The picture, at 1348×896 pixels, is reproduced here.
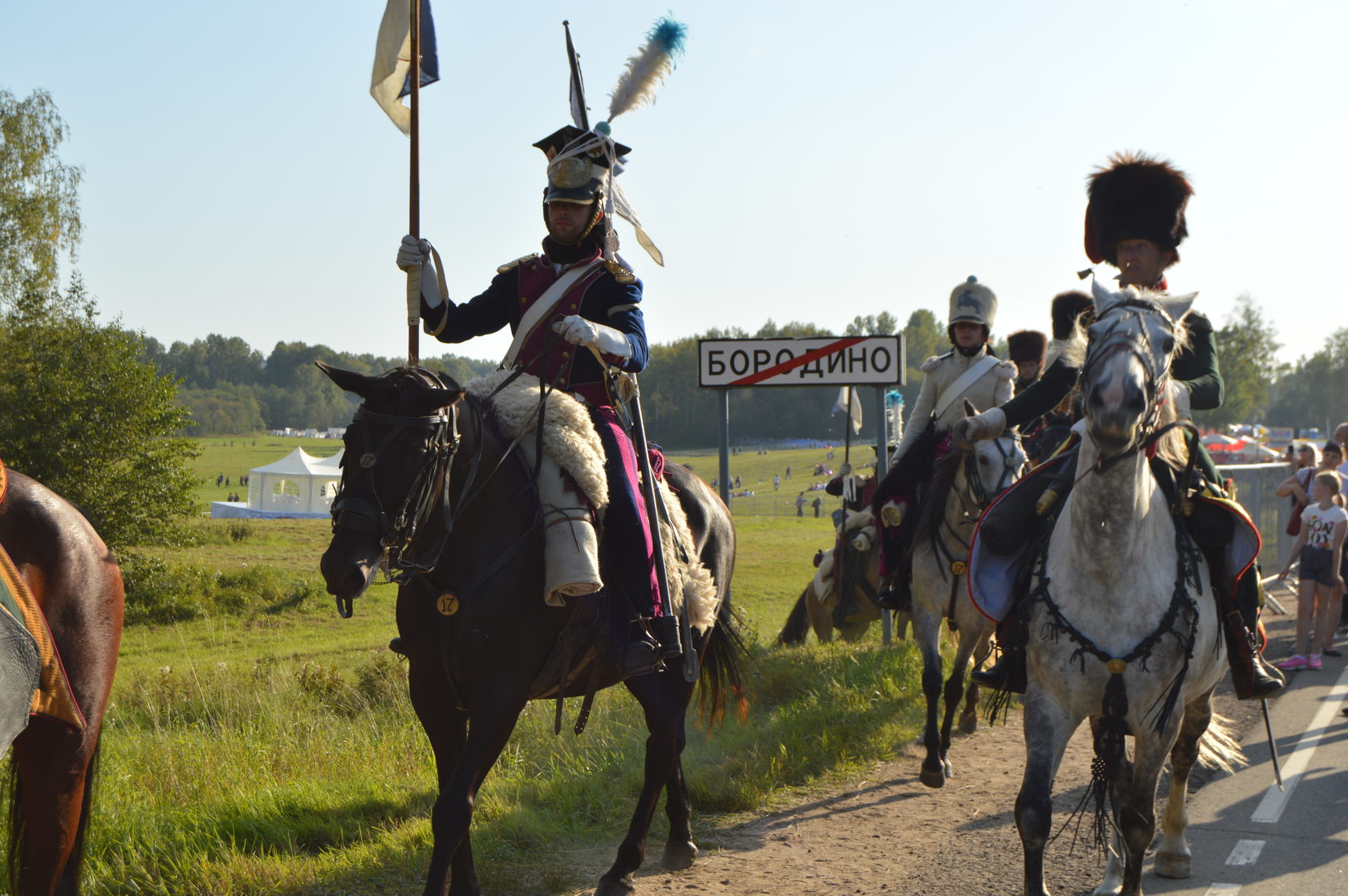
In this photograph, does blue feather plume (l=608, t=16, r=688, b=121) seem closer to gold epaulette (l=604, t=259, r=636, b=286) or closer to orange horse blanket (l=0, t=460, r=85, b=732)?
gold epaulette (l=604, t=259, r=636, b=286)

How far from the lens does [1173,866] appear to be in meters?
5.48

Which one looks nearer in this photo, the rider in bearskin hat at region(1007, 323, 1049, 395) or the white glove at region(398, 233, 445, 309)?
the white glove at region(398, 233, 445, 309)

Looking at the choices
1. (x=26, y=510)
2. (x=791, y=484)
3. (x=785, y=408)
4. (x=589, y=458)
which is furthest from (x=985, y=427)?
(x=785, y=408)

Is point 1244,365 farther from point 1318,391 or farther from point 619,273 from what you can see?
point 619,273

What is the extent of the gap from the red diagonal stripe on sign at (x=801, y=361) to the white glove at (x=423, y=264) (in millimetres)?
5463

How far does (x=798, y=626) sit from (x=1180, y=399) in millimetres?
8109

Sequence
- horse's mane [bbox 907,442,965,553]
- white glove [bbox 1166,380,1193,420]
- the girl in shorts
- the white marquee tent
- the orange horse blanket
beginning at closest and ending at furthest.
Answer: the orange horse blanket, white glove [bbox 1166,380,1193,420], horse's mane [bbox 907,442,965,553], the girl in shorts, the white marquee tent

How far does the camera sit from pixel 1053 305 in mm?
9312

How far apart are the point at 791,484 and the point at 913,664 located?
6150cm

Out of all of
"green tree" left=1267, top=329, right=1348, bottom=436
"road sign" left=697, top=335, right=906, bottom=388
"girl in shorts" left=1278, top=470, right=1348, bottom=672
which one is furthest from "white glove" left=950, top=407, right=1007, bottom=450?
"green tree" left=1267, top=329, right=1348, bottom=436

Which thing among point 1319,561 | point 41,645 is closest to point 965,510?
point 1319,561

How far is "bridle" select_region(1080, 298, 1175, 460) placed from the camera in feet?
13.4

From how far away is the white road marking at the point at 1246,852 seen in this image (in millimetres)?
5695

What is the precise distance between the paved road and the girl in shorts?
229cm
